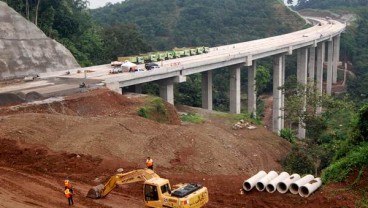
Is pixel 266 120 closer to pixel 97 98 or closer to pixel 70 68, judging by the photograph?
pixel 70 68

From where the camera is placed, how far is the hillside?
126562mm

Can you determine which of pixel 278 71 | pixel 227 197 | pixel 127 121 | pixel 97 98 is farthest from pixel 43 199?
pixel 278 71

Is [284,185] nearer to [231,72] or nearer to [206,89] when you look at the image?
[206,89]

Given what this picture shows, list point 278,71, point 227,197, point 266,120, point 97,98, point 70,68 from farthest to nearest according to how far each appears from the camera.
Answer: point 266,120
point 278,71
point 70,68
point 97,98
point 227,197

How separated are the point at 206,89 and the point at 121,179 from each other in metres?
44.5

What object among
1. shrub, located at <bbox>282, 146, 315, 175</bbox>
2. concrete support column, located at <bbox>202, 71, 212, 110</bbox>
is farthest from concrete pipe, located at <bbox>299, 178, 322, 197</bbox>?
concrete support column, located at <bbox>202, 71, 212, 110</bbox>

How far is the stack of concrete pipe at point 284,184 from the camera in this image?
19.7m

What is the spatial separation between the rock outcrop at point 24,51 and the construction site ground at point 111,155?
13.6 m

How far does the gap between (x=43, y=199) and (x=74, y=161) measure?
439 cm

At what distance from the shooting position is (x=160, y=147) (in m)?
28.9

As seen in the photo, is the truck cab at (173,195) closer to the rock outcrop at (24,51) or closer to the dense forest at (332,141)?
the dense forest at (332,141)

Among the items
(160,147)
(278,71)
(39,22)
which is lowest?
(278,71)

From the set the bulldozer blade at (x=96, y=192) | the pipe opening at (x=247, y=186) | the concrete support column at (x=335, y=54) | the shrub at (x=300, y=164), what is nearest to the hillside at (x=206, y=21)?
the concrete support column at (x=335, y=54)

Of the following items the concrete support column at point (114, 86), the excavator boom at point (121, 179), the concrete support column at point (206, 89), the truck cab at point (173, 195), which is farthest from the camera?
the concrete support column at point (206, 89)
